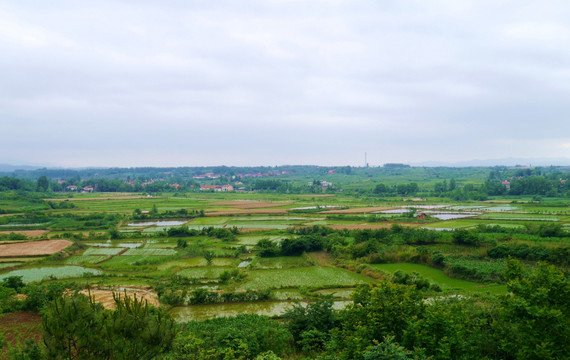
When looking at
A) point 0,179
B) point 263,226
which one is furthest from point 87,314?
point 0,179

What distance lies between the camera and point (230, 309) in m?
18.0

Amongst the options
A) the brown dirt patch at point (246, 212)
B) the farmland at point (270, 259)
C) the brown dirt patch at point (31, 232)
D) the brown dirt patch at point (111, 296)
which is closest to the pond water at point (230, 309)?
the farmland at point (270, 259)

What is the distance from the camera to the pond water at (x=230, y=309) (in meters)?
17.2

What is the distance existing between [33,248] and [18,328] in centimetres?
1776

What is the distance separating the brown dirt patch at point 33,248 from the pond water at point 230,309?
18065mm

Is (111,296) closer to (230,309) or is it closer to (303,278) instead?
(230,309)

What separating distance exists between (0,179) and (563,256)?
98150 mm

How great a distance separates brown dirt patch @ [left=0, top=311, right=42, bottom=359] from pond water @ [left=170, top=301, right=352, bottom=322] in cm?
586

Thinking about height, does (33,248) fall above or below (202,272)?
above

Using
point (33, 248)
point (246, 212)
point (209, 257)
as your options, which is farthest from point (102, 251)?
point (246, 212)

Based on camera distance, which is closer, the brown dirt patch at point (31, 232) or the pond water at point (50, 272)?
the pond water at point (50, 272)

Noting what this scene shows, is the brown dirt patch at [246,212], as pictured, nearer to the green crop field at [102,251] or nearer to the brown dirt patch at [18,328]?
the green crop field at [102,251]

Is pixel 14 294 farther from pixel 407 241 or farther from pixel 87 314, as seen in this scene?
pixel 407 241

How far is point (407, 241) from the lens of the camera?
2834 centimetres
